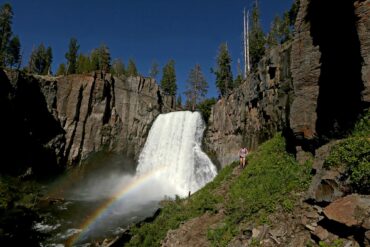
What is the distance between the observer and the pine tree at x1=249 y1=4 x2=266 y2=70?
153ft

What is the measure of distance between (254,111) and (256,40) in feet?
71.5

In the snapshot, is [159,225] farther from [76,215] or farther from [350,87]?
[76,215]

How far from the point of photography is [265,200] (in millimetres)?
11281

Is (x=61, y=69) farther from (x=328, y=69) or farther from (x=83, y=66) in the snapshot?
(x=328, y=69)

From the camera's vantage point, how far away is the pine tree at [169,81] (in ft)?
240

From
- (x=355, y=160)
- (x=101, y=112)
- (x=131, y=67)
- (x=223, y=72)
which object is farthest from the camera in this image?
(x=131, y=67)

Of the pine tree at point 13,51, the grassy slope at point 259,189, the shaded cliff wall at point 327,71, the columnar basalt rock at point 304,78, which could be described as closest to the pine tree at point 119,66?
the pine tree at point 13,51

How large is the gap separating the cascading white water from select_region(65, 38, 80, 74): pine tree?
39343mm

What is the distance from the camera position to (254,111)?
2981 centimetres

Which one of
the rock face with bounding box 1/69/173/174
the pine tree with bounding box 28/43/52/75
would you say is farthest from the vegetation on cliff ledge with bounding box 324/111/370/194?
the pine tree with bounding box 28/43/52/75

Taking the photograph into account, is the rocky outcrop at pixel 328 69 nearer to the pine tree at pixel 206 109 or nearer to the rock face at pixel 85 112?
the pine tree at pixel 206 109

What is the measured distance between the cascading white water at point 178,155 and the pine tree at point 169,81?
1125 inches

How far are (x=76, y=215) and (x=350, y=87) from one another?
24841 mm

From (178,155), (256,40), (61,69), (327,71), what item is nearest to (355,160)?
(327,71)
